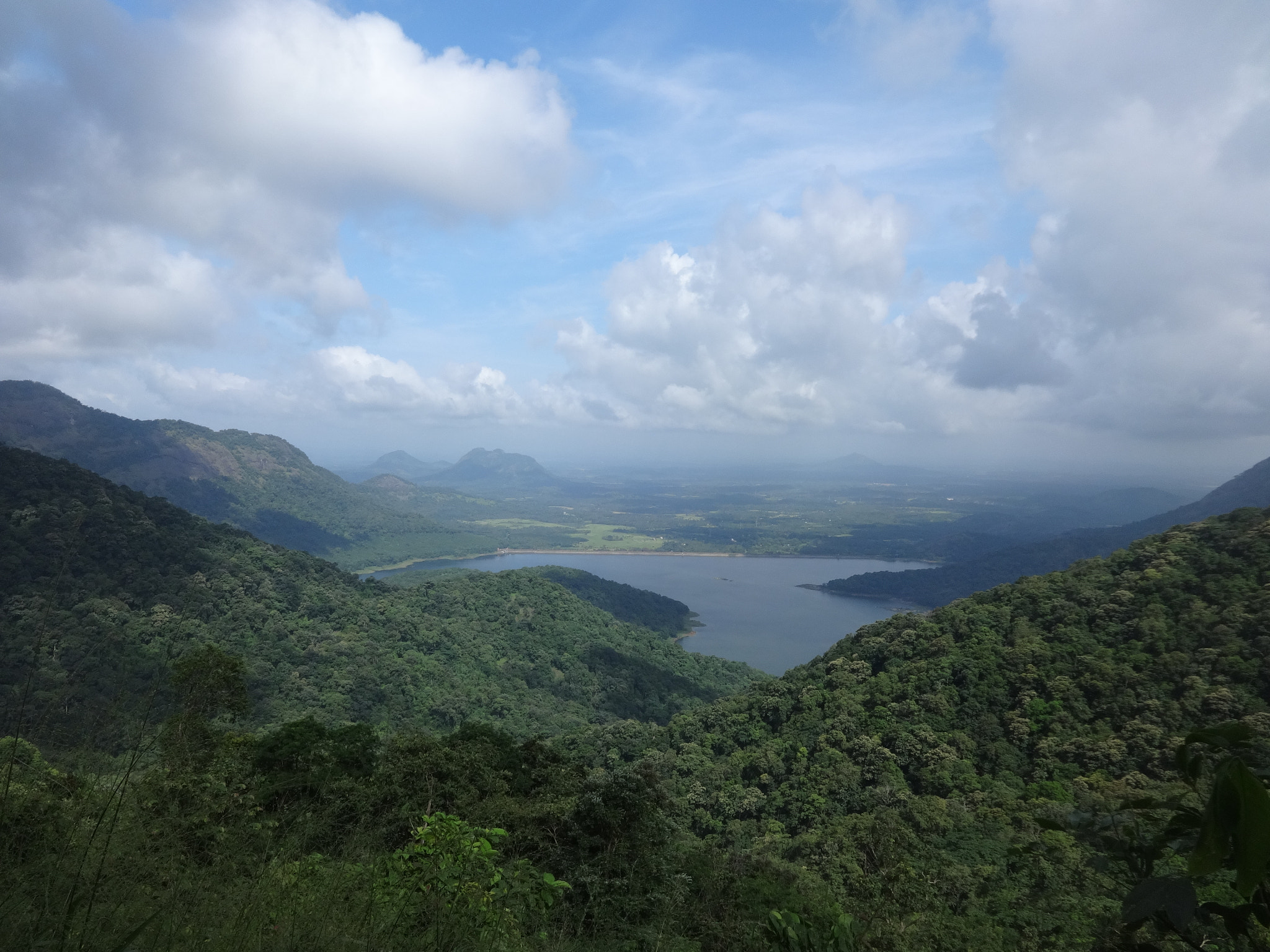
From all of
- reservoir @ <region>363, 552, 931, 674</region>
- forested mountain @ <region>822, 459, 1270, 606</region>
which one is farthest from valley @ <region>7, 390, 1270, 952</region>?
forested mountain @ <region>822, 459, 1270, 606</region>

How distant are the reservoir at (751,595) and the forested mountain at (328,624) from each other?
35.9ft

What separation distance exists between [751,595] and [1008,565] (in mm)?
38468

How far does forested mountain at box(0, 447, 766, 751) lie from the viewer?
31.7 metres

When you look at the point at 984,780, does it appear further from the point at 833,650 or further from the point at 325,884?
the point at 325,884

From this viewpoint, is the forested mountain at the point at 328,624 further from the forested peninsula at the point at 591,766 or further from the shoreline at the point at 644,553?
the shoreline at the point at 644,553

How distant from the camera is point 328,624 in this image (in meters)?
41.7

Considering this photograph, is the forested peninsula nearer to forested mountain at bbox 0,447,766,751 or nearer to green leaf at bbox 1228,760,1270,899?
green leaf at bbox 1228,760,1270,899

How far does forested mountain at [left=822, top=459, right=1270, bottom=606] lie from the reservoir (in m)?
3.76

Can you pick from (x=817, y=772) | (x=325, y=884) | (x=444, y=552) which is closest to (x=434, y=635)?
(x=817, y=772)

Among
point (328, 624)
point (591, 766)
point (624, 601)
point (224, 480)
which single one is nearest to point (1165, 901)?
point (591, 766)

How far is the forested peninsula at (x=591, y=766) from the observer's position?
1855mm

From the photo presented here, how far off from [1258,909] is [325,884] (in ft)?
9.79

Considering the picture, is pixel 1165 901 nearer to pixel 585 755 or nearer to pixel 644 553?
pixel 585 755

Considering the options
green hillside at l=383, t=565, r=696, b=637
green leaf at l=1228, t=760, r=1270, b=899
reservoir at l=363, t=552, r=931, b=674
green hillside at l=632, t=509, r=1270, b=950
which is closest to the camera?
green leaf at l=1228, t=760, r=1270, b=899
